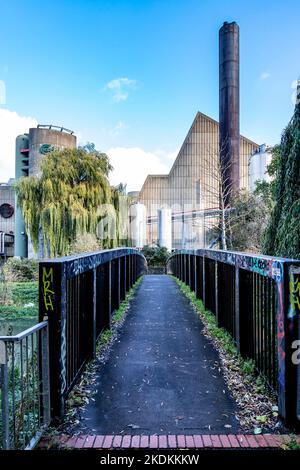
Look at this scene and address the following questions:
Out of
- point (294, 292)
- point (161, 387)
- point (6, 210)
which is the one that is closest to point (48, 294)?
point (161, 387)

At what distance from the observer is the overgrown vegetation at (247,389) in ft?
8.87

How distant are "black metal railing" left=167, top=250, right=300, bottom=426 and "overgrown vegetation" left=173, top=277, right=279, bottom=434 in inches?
4.0

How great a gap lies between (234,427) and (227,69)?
1235 inches

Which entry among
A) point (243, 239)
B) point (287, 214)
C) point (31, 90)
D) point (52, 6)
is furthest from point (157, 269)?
point (287, 214)

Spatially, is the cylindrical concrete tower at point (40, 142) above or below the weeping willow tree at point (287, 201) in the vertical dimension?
above

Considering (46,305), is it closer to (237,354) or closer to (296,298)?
(296,298)

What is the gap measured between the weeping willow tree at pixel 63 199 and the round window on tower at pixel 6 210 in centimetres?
2483

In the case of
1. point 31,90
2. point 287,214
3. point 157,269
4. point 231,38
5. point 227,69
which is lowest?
point 157,269

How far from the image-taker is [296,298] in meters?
2.57

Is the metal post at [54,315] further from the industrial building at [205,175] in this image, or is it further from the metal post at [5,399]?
Answer: the industrial building at [205,175]

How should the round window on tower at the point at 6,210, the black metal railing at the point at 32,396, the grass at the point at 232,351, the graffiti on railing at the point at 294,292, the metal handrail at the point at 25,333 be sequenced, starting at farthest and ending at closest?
→ the round window on tower at the point at 6,210 < the grass at the point at 232,351 < the graffiti on railing at the point at 294,292 < the black metal railing at the point at 32,396 < the metal handrail at the point at 25,333

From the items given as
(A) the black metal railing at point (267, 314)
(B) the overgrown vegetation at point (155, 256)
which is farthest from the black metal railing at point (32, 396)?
(B) the overgrown vegetation at point (155, 256)

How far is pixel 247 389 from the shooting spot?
131 inches

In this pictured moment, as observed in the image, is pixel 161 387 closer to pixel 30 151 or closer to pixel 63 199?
pixel 63 199
